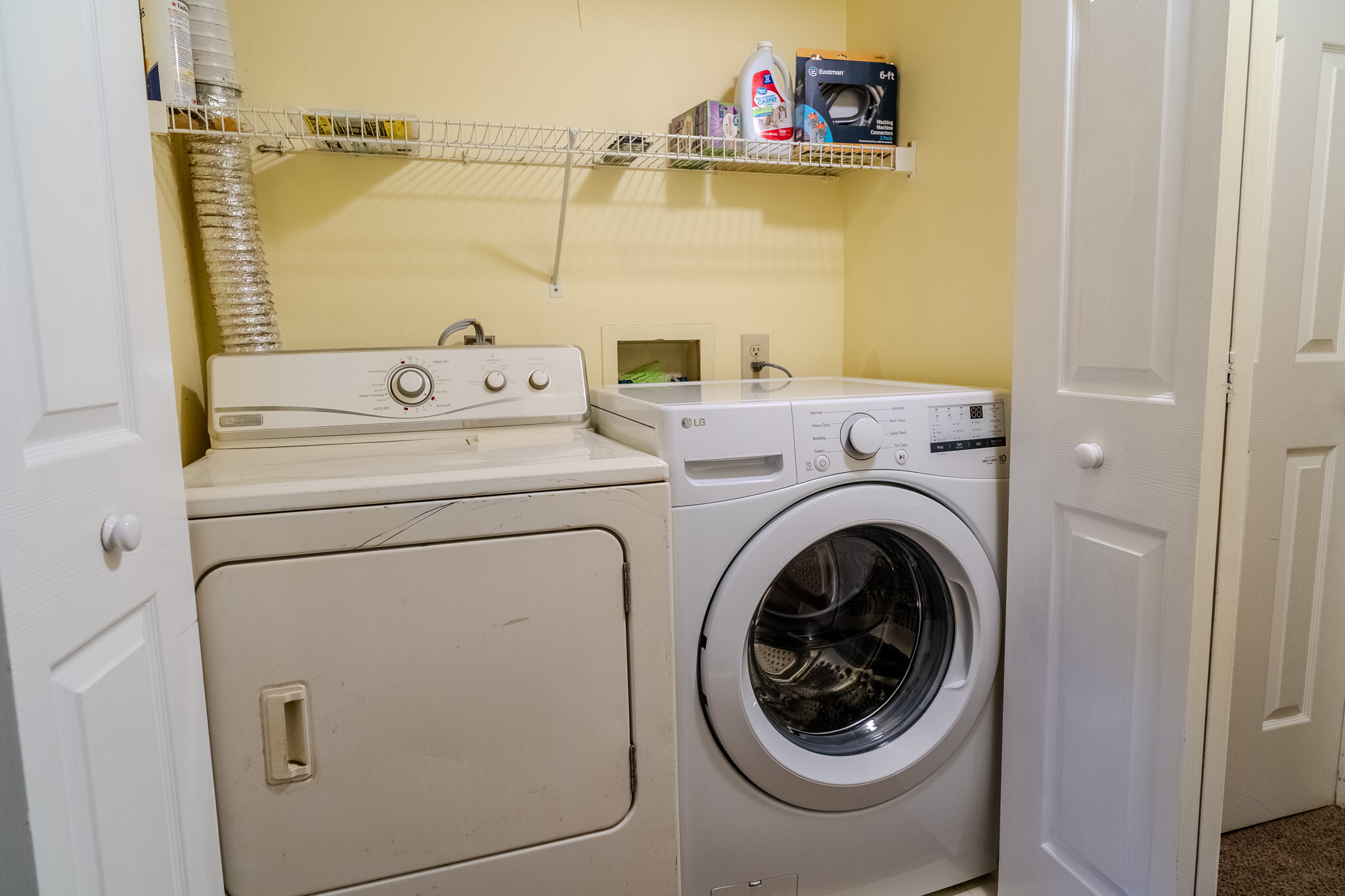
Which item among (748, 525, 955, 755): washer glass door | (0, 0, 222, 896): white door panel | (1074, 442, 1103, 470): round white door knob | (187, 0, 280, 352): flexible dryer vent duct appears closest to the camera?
(0, 0, 222, 896): white door panel

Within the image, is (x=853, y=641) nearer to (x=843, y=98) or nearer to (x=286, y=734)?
(x=286, y=734)

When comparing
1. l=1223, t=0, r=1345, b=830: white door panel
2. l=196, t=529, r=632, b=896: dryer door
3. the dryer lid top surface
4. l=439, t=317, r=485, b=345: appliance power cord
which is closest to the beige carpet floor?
l=1223, t=0, r=1345, b=830: white door panel

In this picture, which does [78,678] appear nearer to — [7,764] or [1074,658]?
[7,764]

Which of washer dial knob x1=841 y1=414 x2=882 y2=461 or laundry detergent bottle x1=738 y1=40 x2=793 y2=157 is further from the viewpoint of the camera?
laundry detergent bottle x1=738 y1=40 x2=793 y2=157

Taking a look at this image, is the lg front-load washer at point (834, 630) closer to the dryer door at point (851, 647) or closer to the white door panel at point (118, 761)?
the dryer door at point (851, 647)

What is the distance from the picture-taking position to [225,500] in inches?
38.4

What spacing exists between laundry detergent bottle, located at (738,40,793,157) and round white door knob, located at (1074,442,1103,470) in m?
0.98

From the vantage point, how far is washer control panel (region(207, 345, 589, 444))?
1.43 metres

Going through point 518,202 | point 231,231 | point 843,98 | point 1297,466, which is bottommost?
point 1297,466

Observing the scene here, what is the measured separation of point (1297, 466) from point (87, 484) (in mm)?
1987

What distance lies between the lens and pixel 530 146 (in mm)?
1788

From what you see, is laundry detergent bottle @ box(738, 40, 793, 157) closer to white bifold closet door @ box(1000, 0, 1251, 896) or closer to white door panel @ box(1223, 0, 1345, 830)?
white bifold closet door @ box(1000, 0, 1251, 896)

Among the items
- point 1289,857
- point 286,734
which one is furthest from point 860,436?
point 1289,857

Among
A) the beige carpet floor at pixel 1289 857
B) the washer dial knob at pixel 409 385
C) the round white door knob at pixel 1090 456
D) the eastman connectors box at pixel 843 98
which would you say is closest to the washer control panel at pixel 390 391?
the washer dial knob at pixel 409 385
